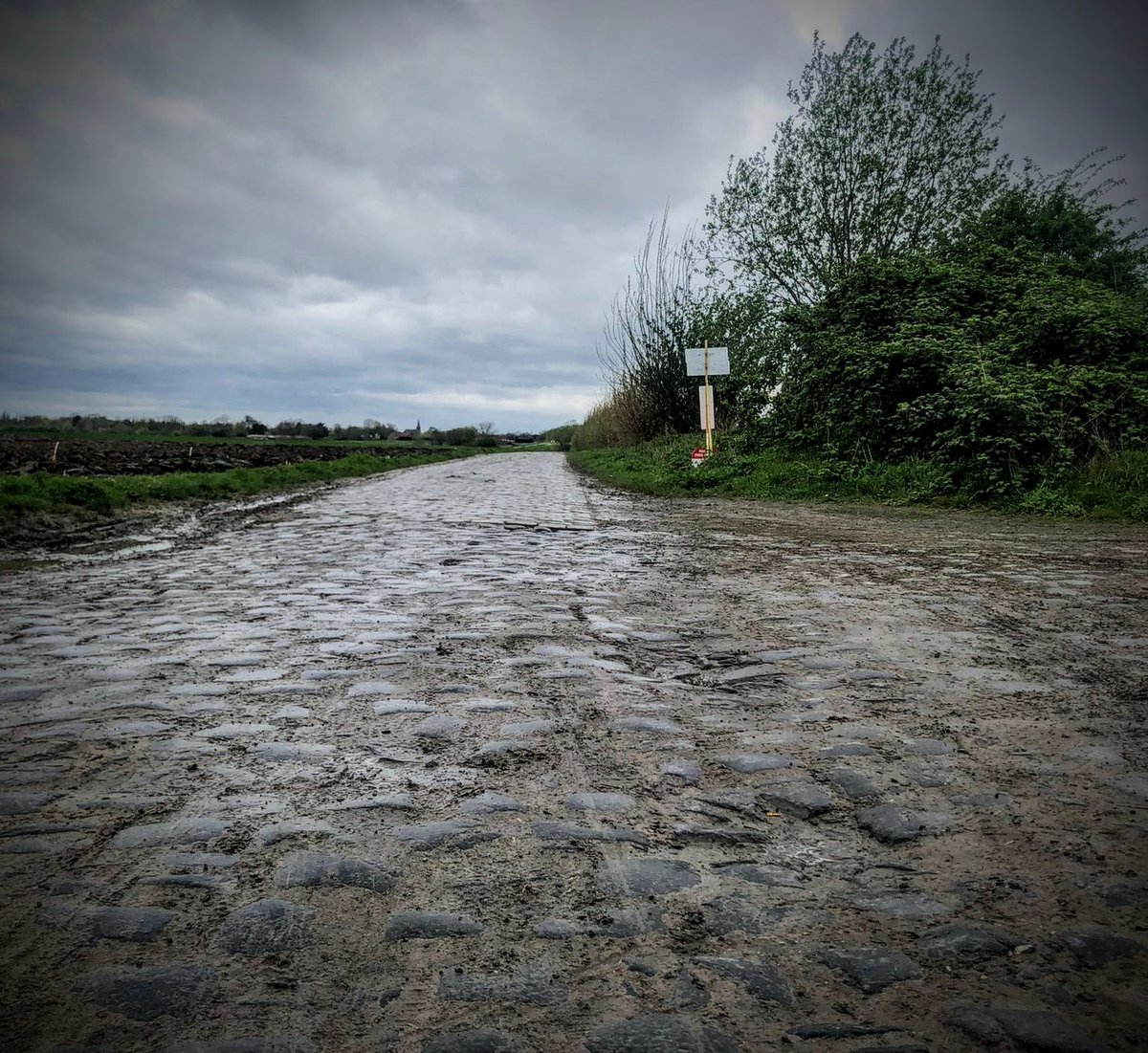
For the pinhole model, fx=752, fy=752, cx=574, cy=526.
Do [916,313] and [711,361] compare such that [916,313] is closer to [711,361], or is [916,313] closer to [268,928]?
[711,361]

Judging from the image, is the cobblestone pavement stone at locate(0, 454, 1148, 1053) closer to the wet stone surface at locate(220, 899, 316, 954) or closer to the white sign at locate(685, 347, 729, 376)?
the wet stone surface at locate(220, 899, 316, 954)

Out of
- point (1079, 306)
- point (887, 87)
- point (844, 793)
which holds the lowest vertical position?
point (844, 793)

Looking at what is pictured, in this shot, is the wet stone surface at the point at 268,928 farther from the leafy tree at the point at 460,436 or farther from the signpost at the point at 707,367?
the leafy tree at the point at 460,436

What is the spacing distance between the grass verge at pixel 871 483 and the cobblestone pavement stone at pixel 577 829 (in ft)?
21.4

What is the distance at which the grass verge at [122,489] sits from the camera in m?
9.92

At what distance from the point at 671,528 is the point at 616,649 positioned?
5.78 meters

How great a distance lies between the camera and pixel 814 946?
167 centimetres

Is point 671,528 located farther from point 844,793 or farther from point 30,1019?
point 30,1019

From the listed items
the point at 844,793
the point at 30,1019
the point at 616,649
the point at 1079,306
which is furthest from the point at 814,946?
the point at 1079,306

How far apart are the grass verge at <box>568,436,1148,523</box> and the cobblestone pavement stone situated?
652 cm

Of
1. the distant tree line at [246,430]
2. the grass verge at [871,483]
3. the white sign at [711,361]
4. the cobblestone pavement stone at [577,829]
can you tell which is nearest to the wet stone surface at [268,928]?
the cobblestone pavement stone at [577,829]

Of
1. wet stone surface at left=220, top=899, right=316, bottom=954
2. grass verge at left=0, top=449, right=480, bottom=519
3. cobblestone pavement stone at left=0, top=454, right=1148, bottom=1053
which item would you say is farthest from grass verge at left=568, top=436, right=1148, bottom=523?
wet stone surface at left=220, top=899, right=316, bottom=954

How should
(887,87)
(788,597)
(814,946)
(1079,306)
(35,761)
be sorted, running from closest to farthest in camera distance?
1. (814,946)
2. (35,761)
3. (788,597)
4. (1079,306)
5. (887,87)

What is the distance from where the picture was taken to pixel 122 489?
12.3m
